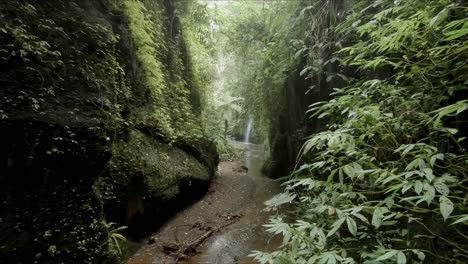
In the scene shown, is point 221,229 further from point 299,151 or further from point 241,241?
point 299,151

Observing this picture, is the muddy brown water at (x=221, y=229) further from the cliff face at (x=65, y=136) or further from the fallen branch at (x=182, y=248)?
the cliff face at (x=65, y=136)

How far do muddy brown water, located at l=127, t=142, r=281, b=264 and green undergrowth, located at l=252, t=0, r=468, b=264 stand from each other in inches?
25.1

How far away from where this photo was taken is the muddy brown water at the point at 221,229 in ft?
12.7

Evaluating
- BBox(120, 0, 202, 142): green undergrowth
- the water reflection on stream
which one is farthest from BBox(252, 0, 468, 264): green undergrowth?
BBox(120, 0, 202, 142): green undergrowth

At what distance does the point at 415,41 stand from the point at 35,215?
3.84 meters

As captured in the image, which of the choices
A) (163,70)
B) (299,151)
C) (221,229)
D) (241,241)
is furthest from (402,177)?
(163,70)

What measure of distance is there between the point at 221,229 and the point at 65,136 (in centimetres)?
342

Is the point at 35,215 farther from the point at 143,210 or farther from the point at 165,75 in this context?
the point at 165,75

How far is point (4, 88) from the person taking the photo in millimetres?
2211

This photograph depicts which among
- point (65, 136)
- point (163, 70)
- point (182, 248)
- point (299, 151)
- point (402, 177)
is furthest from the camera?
point (163, 70)

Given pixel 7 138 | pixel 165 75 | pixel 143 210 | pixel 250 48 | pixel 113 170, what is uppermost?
pixel 250 48

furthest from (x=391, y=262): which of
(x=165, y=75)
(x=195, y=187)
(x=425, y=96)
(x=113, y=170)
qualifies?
(x=165, y=75)

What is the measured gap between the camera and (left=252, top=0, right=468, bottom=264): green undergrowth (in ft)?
4.92

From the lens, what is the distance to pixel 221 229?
16.3 ft
